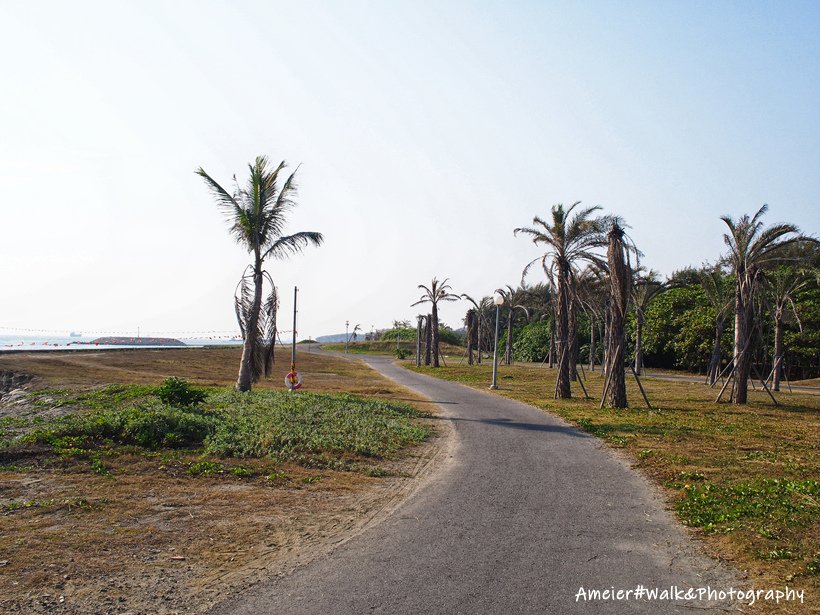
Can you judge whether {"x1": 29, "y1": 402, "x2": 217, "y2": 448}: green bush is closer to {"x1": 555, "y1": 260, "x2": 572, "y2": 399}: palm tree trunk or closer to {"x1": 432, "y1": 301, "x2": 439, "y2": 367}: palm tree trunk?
{"x1": 555, "y1": 260, "x2": 572, "y2": 399}: palm tree trunk

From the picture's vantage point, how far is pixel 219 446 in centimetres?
1077

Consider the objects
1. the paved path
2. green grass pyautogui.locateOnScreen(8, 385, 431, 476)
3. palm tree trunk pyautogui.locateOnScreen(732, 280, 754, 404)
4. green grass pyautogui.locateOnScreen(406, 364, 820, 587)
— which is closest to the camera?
the paved path

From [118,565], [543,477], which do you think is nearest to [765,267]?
[543,477]

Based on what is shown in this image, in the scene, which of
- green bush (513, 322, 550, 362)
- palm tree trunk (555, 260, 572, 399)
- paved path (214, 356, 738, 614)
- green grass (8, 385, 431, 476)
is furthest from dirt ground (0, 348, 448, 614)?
green bush (513, 322, 550, 362)

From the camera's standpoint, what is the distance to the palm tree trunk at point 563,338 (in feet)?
79.5

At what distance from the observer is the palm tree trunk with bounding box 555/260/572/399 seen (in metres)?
24.2

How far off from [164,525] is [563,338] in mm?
19886

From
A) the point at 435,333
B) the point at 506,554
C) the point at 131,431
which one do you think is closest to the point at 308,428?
the point at 131,431

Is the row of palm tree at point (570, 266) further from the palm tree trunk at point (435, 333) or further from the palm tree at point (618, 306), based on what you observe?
the palm tree trunk at point (435, 333)

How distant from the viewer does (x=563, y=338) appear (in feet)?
80.9

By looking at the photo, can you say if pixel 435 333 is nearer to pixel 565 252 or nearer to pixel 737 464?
pixel 565 252

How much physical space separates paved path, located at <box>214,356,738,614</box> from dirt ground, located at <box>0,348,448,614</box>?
0.43m

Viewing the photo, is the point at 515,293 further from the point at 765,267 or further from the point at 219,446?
the point at 219,446

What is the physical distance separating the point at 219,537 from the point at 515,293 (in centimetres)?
6431
